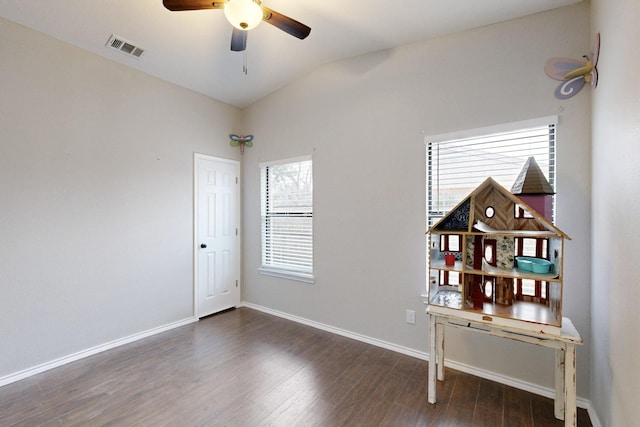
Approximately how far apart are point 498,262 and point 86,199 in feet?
12.4

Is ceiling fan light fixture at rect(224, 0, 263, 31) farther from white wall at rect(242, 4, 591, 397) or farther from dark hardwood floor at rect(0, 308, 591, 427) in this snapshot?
dark hardwood floor at rect(0, 308, 591, 427)

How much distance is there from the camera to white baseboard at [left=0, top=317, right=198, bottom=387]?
2348 millimetres

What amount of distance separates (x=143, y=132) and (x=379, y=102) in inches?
107

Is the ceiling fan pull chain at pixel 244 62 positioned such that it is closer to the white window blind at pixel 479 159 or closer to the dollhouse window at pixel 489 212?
the white window blind at pixel 479 159

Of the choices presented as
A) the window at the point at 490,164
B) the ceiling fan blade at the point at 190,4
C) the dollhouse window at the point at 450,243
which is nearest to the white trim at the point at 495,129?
the window at the point at 490,164

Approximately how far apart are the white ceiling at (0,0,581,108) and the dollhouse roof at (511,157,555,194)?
127 centimetres

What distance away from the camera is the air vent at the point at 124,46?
266 centimetres

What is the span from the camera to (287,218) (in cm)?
383

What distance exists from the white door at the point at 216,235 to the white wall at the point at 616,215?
391cm

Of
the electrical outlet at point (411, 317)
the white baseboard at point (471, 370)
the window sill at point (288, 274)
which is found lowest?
the white baseboard at point (471, 370)

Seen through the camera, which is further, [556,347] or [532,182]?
[532,182]

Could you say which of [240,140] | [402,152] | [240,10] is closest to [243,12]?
[240,10]

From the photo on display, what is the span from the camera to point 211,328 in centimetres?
343

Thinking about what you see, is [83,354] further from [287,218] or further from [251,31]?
[251,31]
